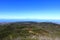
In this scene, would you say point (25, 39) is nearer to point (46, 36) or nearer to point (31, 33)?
point (31, 33)

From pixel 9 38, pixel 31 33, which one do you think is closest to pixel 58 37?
pixel 31 33

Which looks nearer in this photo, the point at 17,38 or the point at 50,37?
the point at 17,38

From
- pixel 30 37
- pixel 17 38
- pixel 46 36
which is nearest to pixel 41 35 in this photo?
pixel 46 36

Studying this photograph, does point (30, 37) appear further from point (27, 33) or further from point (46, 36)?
point (46, 36)

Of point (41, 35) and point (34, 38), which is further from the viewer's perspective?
point (41, 35)

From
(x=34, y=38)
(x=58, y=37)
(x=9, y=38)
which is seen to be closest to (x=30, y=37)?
(x=34, y=38)

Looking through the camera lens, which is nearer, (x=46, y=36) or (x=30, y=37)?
(x=30, y=37)

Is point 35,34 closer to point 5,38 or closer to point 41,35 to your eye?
point 41,35
